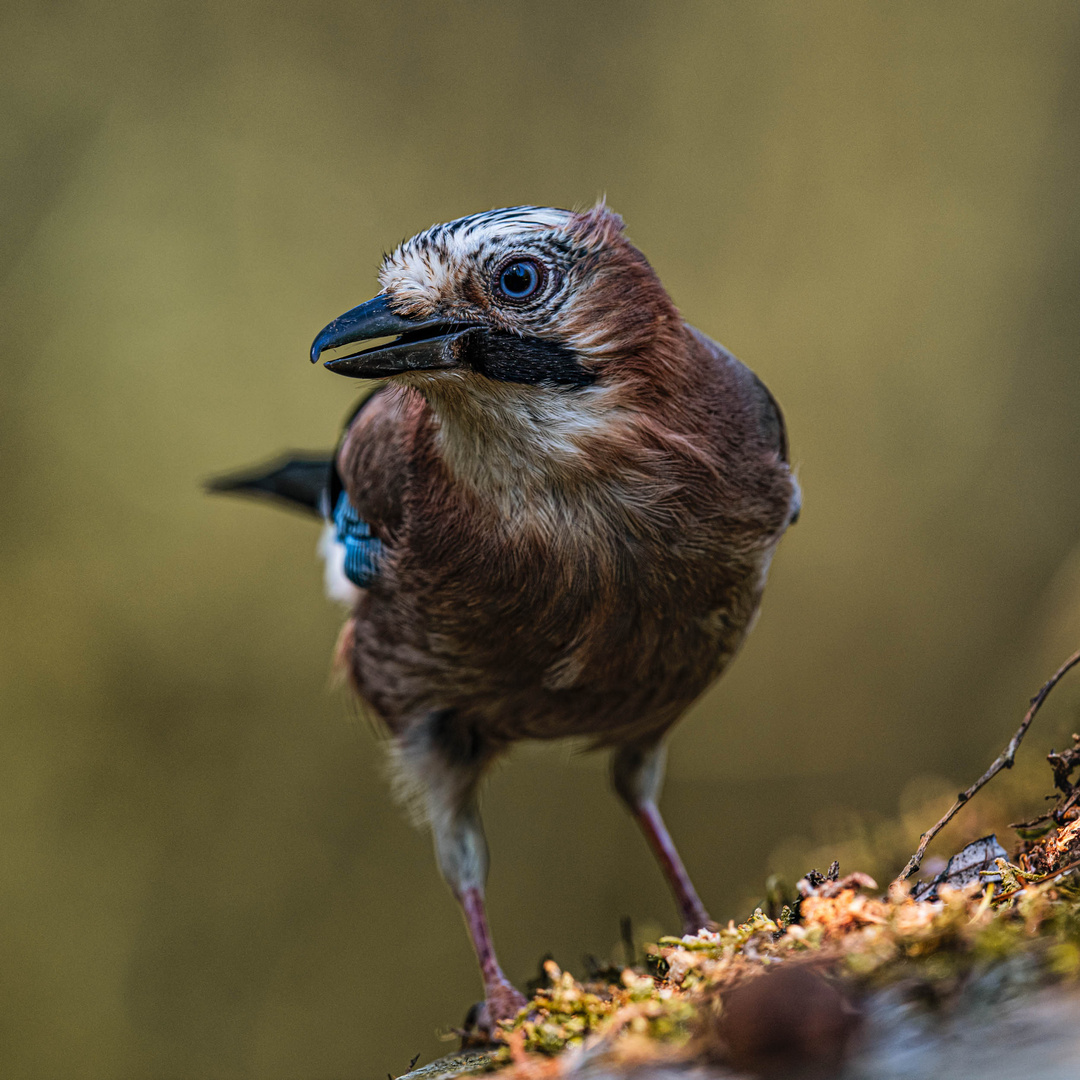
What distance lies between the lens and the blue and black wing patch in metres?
3.43

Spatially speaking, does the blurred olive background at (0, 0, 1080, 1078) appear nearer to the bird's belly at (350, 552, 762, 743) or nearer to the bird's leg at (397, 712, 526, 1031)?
the bird's leg at (397, 712, 526, 1031)

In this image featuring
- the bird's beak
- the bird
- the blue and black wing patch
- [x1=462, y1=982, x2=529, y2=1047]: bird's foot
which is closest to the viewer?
the bird's beak

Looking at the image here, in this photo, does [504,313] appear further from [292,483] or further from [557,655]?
[292,483]

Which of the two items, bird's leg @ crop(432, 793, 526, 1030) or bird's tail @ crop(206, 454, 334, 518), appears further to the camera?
bird's tail @ crop(206, 454, 334, 518)

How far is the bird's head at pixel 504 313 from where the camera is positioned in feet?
8.59

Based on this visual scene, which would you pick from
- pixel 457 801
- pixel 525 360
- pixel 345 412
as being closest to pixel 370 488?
pixel 525 360

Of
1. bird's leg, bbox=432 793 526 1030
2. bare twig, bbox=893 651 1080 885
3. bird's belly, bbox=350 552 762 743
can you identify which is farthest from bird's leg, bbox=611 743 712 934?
bare twig, bbox=893 651 1080 885

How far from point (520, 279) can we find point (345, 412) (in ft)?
17.8

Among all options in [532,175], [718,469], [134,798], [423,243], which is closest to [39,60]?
[532,175]

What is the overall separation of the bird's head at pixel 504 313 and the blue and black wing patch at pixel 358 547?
2.84 feet

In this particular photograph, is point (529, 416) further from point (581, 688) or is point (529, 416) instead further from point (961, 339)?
point (961, 339)

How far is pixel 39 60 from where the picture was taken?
8312 millimetres

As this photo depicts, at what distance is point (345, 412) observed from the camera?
7.96m

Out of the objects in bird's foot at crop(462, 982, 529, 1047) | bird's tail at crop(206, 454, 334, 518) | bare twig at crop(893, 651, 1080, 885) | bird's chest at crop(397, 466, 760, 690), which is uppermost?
bird's tail at crop(206, 454, 334, 518)
